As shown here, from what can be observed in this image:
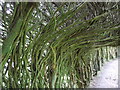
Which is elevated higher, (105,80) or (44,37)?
(44,37)

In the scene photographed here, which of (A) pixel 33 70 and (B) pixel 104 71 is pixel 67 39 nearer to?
(A) pixel 33 70

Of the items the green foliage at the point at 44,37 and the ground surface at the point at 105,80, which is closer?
the green foliage at the point at 44,37

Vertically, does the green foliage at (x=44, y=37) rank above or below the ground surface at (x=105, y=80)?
above

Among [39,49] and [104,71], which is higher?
[39,49]

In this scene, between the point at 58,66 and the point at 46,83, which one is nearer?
the point at 46,83

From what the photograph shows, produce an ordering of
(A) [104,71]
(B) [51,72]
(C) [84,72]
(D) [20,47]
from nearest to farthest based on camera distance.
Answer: (D) [20,47]
(B) [51,72]
(C) [84,72]
(A) [104,71]

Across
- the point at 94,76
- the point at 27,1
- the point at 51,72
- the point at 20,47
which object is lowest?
the point at 94,76

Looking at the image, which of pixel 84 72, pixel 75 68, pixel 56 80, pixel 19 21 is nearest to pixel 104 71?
pixel 84 72

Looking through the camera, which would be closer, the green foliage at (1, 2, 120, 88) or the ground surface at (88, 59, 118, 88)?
the green foliage at (1, 2, 120, 88)

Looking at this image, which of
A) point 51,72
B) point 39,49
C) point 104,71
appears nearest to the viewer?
point 39,49

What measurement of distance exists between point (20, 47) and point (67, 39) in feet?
1.51

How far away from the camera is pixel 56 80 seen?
1519 mm

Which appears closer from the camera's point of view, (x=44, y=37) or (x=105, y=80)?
(x=44, y=37)

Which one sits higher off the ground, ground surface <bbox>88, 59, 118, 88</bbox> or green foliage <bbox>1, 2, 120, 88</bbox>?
green foliage <bbox>1, 2, 120, 88</bbox>
